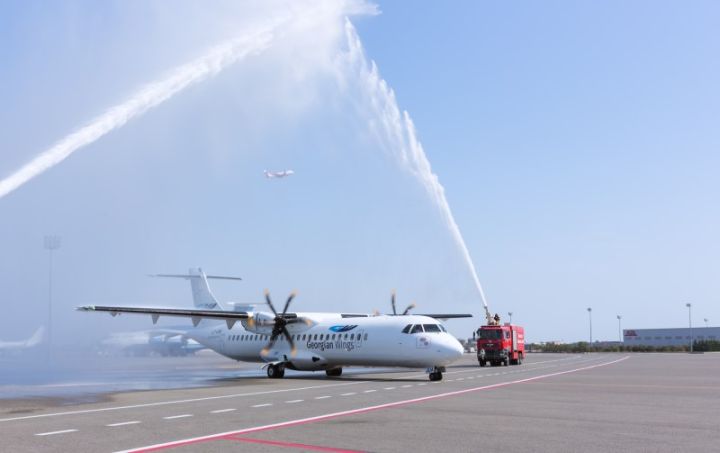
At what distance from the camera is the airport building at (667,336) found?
123812mm

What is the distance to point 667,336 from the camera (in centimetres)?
12756

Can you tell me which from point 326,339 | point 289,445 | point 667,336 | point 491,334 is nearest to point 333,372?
point 326,339

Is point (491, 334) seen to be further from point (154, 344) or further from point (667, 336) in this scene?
point (667, 336)

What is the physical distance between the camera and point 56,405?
59.0 feet

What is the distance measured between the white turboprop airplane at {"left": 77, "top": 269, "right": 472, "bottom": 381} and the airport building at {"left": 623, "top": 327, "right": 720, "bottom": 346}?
348 ft

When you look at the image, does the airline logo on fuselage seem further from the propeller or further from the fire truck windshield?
the fire truck windshield

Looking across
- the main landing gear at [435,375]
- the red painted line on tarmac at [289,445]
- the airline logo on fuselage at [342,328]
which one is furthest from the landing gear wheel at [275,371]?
the red painted line on tarmac at [289,445]

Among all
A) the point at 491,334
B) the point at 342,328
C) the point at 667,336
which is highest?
the point at 342,328

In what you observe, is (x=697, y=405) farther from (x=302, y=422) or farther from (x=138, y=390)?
(x=138, y=390)

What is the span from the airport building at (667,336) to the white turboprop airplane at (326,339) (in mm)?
106162

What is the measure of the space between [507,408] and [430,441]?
5534 mm

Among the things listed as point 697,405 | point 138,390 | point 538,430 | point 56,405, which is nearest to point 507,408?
point 538,430

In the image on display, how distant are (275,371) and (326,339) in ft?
10.2

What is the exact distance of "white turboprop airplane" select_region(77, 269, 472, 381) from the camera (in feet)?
90.2
